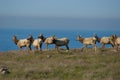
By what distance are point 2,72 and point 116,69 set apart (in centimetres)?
767

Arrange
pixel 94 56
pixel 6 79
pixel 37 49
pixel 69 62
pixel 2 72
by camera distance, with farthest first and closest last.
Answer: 1. pixel 37 49
2. pixel 94 56
3. pixel 69 62
4. pixel 2 72
5. pixel 6 79

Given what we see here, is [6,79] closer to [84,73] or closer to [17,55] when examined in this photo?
[84,73]

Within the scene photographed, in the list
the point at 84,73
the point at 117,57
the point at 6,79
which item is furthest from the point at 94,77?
Answer: the point at 117,57

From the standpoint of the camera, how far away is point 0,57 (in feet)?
114

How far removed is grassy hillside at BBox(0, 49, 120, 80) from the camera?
23.6m

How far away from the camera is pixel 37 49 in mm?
39594

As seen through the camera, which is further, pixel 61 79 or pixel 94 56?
pixel 94 56

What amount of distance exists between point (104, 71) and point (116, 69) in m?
1.02

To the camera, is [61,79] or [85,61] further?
[85,61]

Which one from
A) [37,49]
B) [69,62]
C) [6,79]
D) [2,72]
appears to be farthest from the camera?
[37,49]

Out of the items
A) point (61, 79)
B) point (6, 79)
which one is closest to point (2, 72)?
point (6, 79)

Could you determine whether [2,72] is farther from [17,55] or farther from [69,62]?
[17,55]

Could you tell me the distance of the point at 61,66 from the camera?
27.5m

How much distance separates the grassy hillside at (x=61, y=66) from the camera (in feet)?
77.5
